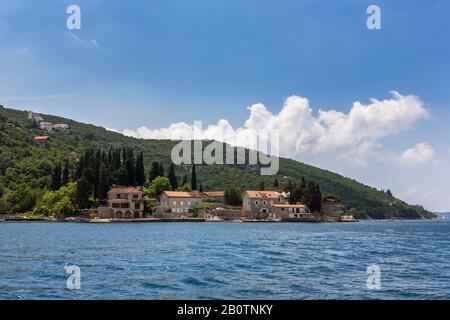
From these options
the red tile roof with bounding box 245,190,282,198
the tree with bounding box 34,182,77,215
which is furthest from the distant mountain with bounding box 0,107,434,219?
the red tile roof with bounding box 245,190,282,198

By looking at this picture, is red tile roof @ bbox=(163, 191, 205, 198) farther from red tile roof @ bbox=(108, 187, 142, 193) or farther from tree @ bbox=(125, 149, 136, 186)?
red tile roof @ bbox=(108, 187, 142, 193)

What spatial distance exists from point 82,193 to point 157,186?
19793 mm

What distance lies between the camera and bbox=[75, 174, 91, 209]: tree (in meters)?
97.7

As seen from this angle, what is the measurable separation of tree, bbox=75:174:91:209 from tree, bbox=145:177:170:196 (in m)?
16.5

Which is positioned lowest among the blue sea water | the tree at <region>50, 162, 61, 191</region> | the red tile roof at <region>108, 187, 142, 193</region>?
the blue sea water

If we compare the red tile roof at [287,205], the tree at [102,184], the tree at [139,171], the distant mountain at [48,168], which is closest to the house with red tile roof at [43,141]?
the distant mountain at [48,168]

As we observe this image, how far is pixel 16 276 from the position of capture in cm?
1914

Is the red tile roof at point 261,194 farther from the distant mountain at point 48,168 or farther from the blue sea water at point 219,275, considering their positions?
the blue sea water at point 219,275

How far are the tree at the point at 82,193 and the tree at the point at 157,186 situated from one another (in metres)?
16.5
